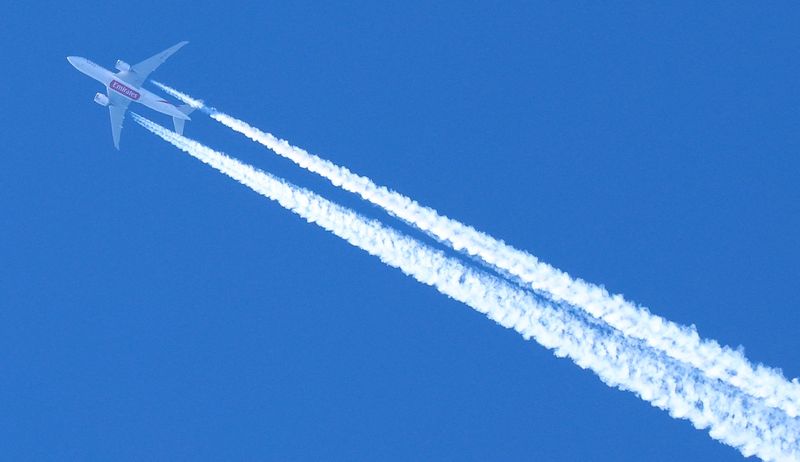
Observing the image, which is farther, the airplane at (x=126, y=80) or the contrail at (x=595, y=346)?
the airplane at (x=126, y=80)

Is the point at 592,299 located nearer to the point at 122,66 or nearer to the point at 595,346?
the point at 595,346

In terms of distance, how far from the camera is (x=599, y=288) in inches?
1499

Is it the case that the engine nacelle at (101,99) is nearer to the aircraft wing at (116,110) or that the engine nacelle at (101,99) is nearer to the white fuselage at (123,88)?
the aircraft wing at (116,110)

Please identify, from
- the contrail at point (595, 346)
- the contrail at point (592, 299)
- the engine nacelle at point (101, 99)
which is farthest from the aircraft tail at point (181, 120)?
the contrail at point (595, 346)

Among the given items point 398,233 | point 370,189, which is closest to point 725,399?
point 398,233

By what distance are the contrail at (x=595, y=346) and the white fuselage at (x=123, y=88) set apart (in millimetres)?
12342

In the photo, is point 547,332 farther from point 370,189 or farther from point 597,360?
point 370,189

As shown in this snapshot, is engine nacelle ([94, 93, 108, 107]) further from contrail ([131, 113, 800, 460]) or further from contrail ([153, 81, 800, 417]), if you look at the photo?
contrail ([131, 113, 800, 460])

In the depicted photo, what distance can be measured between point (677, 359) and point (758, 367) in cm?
250

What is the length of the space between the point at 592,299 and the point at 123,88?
26.7 m

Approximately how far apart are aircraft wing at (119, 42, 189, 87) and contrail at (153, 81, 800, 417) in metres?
12.5

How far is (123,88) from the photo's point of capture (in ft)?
177

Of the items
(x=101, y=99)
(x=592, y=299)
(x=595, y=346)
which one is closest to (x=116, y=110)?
(x=101, y=99)

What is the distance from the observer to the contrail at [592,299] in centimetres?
3469
